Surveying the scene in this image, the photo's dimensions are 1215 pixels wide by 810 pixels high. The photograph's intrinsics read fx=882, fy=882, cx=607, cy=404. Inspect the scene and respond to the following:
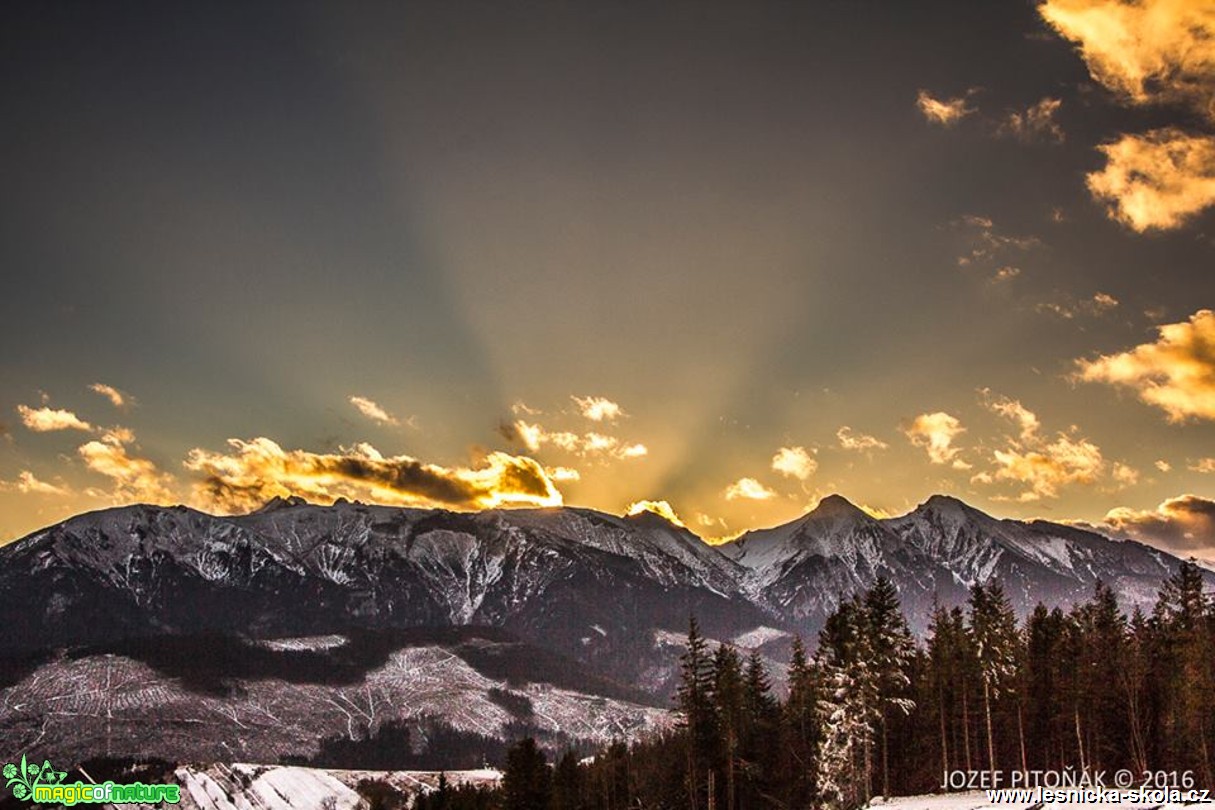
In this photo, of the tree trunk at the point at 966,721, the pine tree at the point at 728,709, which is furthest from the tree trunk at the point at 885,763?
the pine tree at the point at 728,709

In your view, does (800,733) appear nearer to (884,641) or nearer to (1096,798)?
(884,641)

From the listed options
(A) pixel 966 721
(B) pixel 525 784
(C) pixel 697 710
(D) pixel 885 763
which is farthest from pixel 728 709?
(B) pixel 525 784

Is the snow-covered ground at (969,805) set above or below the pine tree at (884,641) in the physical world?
below

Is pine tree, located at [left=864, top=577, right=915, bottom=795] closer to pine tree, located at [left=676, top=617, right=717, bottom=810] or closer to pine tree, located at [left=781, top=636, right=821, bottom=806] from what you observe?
pine tree, located at [left=781, top=636, right=821, bottom=806]

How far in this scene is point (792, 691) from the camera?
8531cm

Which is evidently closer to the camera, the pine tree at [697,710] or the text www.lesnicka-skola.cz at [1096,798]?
the text www.lesnicka-skola.cz at [1096,798]

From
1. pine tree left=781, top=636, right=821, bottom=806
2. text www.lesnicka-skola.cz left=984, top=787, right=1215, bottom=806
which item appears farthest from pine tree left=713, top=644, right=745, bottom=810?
text www.lesnicka-skola.cz left=984, top=787, right=1215, bottom=806

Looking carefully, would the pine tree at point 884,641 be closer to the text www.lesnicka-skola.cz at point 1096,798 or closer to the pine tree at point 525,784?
the text www.lesnicka-skola.cz at point 1096,798

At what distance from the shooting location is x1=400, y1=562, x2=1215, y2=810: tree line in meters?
59.4

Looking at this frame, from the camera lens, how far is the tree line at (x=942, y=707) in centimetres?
5944

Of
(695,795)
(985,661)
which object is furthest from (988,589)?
(695,795)

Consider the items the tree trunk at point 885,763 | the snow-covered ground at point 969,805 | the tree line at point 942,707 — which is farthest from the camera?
the tree trunk at point 885,763

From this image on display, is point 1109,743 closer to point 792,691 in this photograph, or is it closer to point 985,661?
point 985,661

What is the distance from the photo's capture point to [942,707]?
68.9 metres
